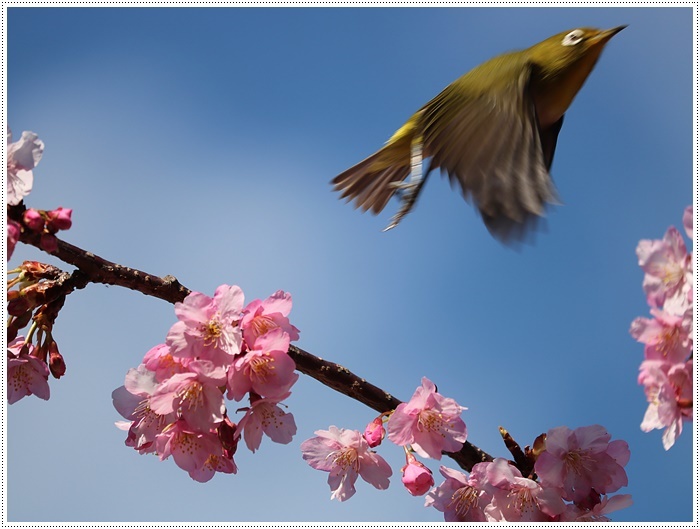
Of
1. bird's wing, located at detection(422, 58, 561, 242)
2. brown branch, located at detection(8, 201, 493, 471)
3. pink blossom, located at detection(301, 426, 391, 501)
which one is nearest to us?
brown branch, located at detection(8, 201, 493, 471)

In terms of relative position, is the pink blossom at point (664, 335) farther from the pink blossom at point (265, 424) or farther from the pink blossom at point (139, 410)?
the pink blossom at point (139, 410)

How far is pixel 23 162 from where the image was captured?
149cm

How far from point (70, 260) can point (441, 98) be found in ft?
9.54

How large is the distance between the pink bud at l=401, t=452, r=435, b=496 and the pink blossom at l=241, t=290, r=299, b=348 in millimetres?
569

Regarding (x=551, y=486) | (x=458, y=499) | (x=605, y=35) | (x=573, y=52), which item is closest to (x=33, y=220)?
(x=458, y=499)

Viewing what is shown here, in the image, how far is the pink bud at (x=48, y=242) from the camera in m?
1.49

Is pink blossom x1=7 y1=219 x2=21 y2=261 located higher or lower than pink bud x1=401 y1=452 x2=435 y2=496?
higher

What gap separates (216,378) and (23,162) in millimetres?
709

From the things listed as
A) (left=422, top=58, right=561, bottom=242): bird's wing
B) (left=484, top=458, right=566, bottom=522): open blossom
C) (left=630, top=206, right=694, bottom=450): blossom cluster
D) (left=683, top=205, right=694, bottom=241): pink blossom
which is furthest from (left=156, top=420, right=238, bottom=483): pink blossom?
(left=422, top=58, right=561, bottom=242): bird's wing

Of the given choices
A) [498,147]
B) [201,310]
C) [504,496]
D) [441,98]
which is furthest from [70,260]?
[441,98]

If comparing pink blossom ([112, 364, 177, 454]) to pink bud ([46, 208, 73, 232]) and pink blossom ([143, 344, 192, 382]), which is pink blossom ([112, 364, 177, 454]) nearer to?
pink blossom ([143, 344, 192, 382])

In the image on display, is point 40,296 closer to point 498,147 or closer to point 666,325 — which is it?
point 666,325

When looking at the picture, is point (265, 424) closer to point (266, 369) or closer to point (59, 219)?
point (266, 369)

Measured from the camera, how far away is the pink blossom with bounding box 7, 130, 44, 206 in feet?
4.87
